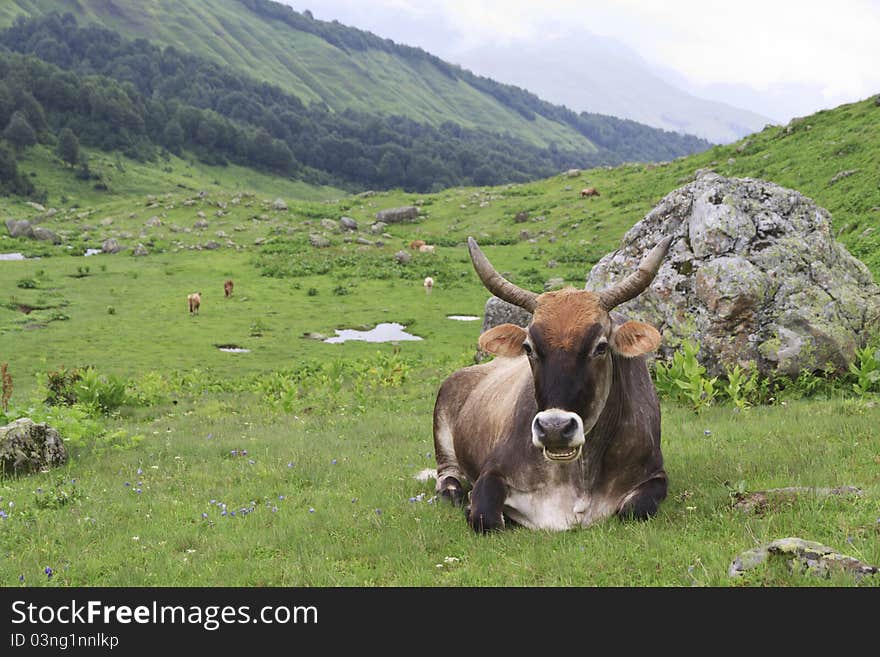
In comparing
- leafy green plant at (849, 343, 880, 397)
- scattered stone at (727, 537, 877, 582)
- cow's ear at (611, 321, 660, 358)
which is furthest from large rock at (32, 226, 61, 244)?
scattered stone at (727, 537, 877, 582)

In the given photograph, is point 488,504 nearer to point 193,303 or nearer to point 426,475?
point 426,475

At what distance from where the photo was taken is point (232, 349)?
30.6 meters

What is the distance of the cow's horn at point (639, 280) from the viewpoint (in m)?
7.32

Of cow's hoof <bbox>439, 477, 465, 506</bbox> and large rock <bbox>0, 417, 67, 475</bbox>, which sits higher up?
cow's hoof <bbox>439, 477, 465, 506</bbox>

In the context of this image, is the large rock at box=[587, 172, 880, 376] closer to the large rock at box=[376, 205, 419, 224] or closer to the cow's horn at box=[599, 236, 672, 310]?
the cow's horn at box=[599, 236, 672, 310]

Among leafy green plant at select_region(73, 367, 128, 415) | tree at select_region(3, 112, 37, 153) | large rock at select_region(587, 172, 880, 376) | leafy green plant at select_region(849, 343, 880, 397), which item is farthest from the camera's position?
tree at select_region(3, 112, 37, 153)

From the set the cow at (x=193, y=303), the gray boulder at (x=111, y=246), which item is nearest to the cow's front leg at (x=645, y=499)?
the cow at (x=193, y=303)

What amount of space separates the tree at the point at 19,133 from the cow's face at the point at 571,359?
127748mm

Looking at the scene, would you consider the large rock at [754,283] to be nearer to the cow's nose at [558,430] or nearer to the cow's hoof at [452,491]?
the cow's hoof at [452,491]

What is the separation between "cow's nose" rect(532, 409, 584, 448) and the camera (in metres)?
6.51

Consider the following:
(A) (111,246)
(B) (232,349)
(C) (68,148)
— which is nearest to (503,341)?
(B) (232,349)

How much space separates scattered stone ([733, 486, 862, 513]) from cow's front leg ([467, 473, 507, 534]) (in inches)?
91.4
